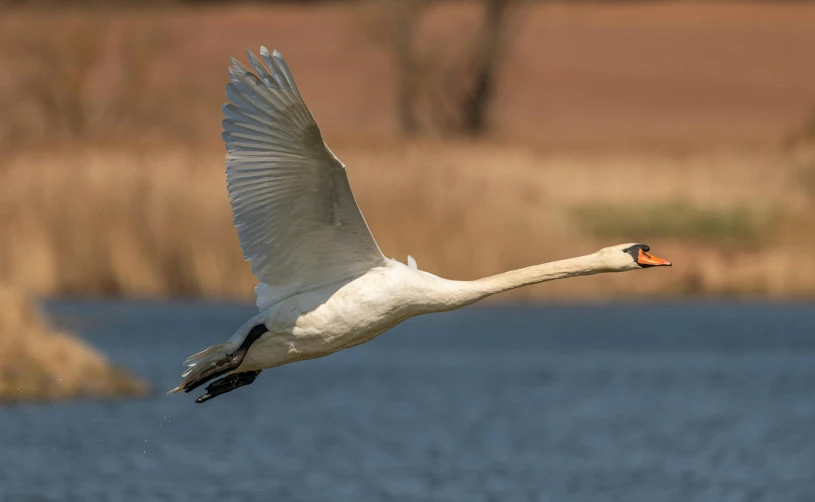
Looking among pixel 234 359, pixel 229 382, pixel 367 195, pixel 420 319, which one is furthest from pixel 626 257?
pixel 420 319

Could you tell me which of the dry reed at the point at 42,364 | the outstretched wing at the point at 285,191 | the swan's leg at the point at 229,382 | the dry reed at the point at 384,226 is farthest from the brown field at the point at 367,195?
the outstretched wing at the point at 285,191

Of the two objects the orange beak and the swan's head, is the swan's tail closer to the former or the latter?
the swan's head

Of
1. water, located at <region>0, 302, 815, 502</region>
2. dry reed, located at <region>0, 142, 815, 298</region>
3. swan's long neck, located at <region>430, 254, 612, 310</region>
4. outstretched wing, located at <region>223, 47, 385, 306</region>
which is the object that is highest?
dry reed, located at <region>0, 142, 815, 298</region>

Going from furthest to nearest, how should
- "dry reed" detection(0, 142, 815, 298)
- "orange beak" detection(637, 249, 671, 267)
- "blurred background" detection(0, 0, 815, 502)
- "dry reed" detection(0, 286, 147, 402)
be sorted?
"dry reed" detection(0, 142, 815, 298), "dry reed" detection(0, 286, 147, 402), "blurred background" detection(0, 0, 815, 502), "orange beak" detection(637, 249, 671, 267)

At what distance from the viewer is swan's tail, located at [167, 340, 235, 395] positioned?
28.9 ft

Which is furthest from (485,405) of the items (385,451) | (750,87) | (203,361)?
(750,87)

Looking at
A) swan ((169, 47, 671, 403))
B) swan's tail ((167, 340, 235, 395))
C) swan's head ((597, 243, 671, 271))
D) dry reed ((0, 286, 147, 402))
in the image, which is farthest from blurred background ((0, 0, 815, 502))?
swan's head ((597, 243, 671, 271))

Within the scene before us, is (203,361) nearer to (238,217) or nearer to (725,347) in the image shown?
(238,217)

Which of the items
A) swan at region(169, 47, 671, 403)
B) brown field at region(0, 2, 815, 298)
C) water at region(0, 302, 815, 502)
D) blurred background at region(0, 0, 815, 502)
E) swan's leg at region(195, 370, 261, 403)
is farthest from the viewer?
brown field at region(0, 2, 815, 298)

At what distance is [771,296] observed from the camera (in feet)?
83.7

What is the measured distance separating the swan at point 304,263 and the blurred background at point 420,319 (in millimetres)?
5200

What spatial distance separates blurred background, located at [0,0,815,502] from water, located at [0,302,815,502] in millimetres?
57

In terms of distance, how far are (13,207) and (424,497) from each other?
A: 12.6 m

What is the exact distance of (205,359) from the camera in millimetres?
8875
